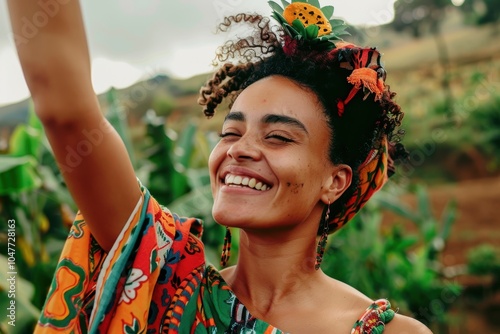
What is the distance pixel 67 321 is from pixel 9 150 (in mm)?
2417

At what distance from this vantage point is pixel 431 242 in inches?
226

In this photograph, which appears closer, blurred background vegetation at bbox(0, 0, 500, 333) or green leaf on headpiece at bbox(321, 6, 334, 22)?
green leaf on headpiece at bbox(321, 6, 334, 22)

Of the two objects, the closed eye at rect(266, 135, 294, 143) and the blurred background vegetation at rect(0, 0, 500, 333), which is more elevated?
the closed eye at rect(266, 135, 294, 143)

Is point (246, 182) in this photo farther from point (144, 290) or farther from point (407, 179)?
point (407, 179)

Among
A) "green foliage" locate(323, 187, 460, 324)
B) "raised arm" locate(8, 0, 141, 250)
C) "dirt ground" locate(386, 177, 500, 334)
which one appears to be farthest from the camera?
"dirt ground" locate(386, 177, 500, 334)

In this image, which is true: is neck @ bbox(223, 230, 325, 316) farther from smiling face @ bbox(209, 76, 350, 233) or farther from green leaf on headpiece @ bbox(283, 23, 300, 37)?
green leaf on headpiece @ bbox(283, 23, 300, 37)

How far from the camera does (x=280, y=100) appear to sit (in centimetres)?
174

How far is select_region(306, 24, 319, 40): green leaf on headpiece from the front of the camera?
72.5 inches

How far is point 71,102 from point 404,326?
98 centimetres

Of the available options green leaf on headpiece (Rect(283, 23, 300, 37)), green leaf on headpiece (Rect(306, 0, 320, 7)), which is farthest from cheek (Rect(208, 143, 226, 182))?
green leaf on headpiece (Rect(306, 0, 320, 7))

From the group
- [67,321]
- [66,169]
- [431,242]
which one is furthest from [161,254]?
[431,242]

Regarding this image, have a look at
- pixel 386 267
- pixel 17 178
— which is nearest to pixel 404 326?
pixel 17 178

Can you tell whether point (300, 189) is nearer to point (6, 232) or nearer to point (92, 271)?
point (92, 271)

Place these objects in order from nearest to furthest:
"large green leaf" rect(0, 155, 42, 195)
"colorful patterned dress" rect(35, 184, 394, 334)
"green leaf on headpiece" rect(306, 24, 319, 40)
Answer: "colorful patterned dress" rect(35, 184, 394, 334)
"green leaf on headpiece" rect(306, 24, 319, 40)
"large green leaf" rect(0, 155, 42, 195)
